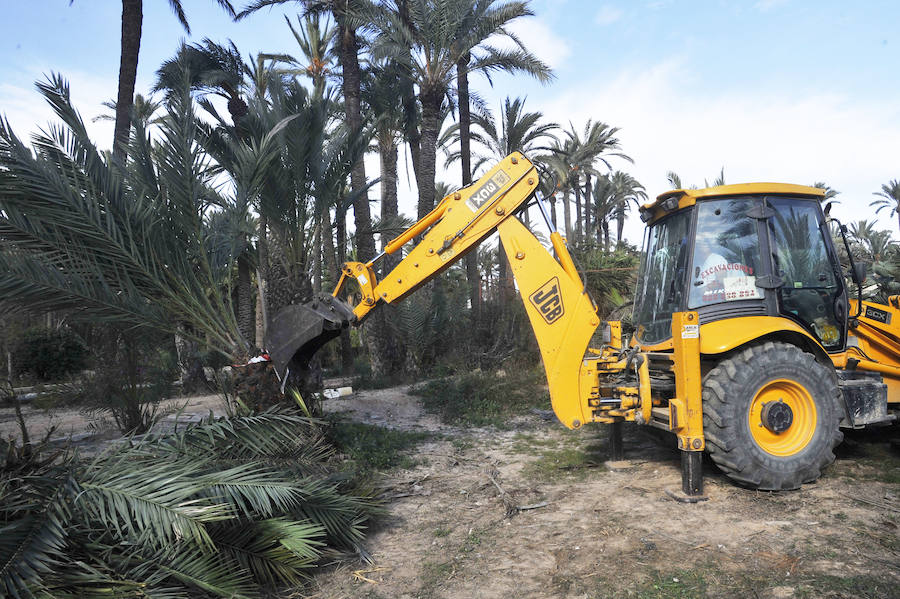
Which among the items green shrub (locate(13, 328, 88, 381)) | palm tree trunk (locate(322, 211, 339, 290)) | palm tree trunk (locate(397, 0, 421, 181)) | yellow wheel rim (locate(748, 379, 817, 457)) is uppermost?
palm tree trunk (locate(397, 0, 421, 181))

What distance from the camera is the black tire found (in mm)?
4906

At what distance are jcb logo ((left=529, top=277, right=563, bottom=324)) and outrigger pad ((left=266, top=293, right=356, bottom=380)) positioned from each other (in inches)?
69.6

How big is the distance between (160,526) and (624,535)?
316 cm

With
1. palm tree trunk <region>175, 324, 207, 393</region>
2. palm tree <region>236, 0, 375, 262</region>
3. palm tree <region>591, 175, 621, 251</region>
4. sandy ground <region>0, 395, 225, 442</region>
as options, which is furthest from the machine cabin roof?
palm tree <region>591, 175, 621, 251</region>

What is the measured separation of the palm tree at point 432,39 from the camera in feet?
46.9

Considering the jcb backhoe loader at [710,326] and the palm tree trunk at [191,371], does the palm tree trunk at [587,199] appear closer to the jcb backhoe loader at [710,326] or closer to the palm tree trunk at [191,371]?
the palm tree trunk at [191,371]

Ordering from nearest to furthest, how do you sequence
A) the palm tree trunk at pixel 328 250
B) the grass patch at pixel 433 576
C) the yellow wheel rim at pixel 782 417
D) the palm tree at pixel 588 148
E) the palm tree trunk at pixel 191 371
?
the grass patch at pixel 433 576 → the yellow wheel rim at pixel 782 417 → the palm tree trunk at pixel 328 250 → the palm tree trunk at pixel 191 371 → the palm tree at pixel 588 148

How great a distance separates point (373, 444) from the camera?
732cm

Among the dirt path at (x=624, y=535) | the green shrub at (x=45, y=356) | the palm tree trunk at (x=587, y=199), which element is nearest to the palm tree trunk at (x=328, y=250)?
the dirt path at (x=624, y=535)

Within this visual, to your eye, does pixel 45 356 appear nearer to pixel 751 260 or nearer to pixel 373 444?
pixel 373 444

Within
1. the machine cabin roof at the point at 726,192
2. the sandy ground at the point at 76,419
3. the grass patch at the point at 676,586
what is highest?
the machine cabin roof at the point at 726,192

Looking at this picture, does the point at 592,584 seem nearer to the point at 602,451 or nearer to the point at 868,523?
the point at 868,523

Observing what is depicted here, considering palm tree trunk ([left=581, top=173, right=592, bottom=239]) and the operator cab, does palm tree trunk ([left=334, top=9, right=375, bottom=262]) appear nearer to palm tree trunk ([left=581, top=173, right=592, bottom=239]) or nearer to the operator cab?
the operator cab

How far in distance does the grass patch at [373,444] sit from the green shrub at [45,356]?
11.5 meters
